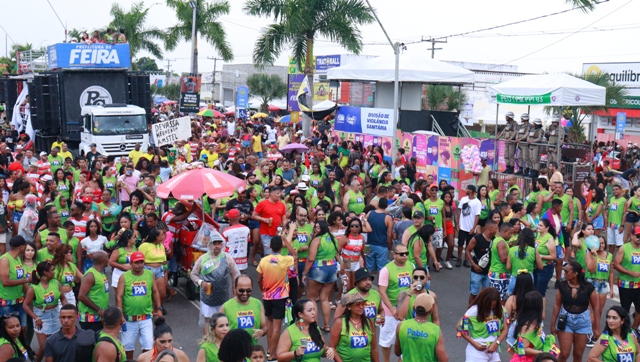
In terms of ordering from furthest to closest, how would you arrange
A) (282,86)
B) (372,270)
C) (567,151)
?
1. (282,86)
2. (567,151)
3. (372,270)

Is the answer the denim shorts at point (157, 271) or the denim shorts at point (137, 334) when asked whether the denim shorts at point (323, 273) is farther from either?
the denim shorts at point (137, 334)

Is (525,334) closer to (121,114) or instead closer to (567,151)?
(567,151)

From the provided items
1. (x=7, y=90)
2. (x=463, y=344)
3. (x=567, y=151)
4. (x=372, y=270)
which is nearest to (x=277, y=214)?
(x=372, y=270)

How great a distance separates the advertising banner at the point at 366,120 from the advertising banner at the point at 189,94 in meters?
9.97

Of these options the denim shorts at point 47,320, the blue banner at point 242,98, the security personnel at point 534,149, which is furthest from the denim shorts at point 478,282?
→ the blue banner at point 242,98

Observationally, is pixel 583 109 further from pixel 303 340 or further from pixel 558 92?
pixel 303 340

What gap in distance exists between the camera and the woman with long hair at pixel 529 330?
6898mm

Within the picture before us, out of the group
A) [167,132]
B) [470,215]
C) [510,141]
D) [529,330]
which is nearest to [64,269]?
[529,330]

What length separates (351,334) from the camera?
6754mm

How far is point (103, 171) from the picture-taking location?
16047mm

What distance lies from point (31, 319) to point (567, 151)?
1432cm

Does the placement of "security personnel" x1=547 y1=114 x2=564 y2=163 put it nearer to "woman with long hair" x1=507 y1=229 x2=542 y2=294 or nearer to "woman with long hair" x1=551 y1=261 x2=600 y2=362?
"woman with long hair" x1=507 y1=229 x2=542 y2=294

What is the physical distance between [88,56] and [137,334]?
20016 mm

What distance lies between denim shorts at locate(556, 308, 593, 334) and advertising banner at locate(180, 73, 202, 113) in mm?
27224
